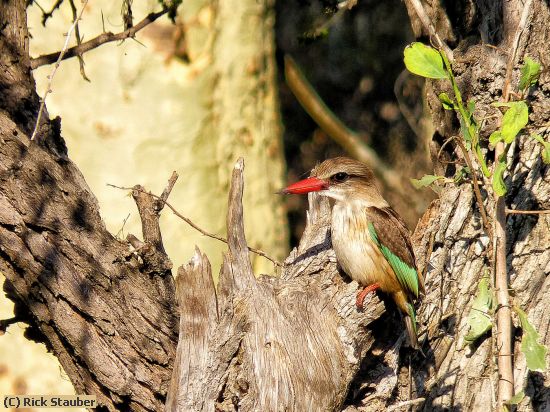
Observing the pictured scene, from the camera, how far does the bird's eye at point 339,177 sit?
430 centimetres

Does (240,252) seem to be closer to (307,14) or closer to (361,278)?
(361,278)

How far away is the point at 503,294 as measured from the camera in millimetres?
3535

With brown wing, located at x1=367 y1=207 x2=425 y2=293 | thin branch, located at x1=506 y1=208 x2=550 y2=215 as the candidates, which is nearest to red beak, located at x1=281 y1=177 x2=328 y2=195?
brown wing, located at x1=367 y1=207 x2=425 y2=293

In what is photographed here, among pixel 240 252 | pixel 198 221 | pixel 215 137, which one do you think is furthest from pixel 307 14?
pixel 240 252

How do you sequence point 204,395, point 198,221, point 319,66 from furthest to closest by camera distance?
point 319,66 < point 198,221 < point 204,395

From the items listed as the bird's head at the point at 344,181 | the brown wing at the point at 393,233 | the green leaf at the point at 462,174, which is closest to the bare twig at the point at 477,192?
the green leaf at the point at 462,174

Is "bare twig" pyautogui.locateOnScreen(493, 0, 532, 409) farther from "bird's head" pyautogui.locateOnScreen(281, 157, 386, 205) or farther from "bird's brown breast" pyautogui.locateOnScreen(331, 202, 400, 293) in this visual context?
"bird's head" pyautogui.locateOnScreen(281, 157, 386, 205)

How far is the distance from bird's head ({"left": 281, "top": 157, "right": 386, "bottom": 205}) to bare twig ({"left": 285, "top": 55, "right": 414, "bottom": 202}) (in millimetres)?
2622

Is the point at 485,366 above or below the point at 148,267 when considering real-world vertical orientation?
below

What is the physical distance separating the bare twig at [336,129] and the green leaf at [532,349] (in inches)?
140

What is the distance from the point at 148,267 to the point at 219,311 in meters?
0.37

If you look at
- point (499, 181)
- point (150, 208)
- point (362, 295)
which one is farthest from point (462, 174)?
point (150, 208)

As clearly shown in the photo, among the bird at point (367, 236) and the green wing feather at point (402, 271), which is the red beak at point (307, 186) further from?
the green wing feather at point (402, 271)

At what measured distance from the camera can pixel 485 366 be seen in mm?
3760
